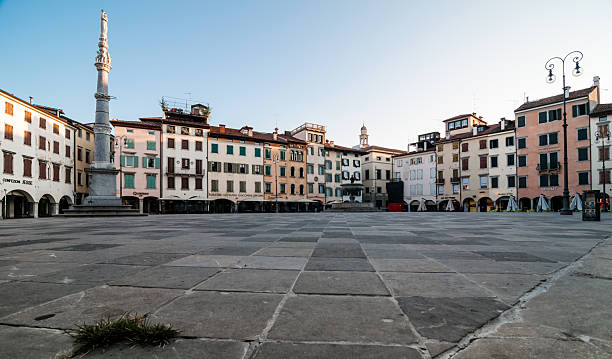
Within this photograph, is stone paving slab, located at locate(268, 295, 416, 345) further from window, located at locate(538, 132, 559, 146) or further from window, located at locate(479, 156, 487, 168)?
window, located at locate(479, 156, 487, 168)

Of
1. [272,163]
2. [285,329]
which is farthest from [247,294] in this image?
[272,163]

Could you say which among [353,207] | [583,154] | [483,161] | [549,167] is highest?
[483,161]

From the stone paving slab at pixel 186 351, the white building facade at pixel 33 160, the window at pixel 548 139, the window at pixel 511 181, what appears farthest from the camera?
the window at pixel 511 181

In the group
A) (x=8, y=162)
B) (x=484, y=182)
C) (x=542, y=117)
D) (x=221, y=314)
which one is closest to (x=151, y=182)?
(x=8, y=162)

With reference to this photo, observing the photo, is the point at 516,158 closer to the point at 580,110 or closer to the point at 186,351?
the point at 580,110

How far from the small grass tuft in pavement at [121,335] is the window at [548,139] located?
49.0 meters

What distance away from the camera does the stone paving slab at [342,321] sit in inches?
67.5

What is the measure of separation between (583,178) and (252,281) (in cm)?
4630

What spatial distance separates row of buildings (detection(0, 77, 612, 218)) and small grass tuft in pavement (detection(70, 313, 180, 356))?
3365 centimetres

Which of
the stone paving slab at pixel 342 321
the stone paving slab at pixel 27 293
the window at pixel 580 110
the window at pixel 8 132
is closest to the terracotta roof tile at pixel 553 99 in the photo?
the window at pixel 580 110

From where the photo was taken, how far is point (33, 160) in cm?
2942

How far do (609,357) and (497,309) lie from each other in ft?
2.25

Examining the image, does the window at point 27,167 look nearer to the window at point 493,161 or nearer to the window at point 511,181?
the window at point 493,161

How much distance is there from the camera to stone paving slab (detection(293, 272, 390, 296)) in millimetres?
2613
